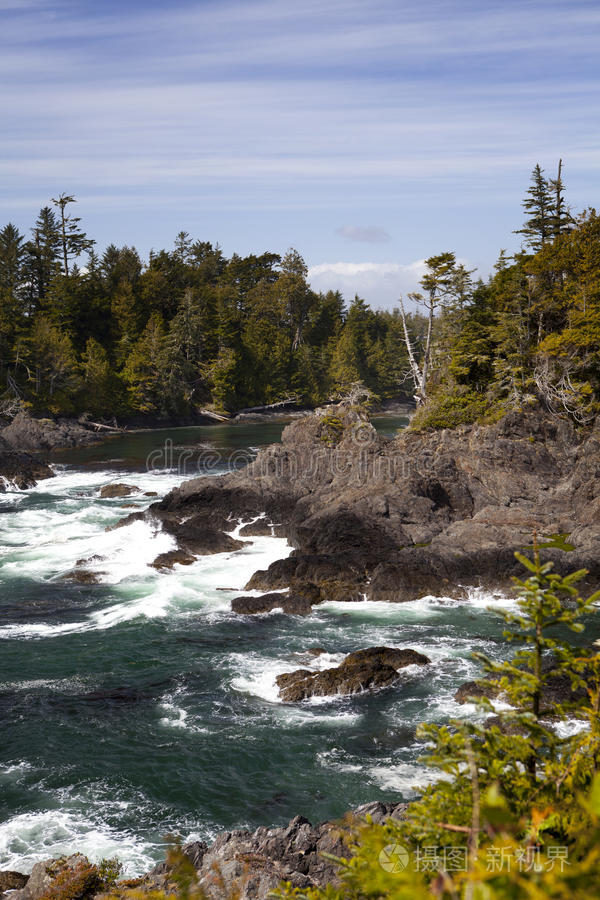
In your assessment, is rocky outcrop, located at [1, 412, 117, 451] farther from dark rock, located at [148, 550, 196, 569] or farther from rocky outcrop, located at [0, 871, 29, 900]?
rocky outcrop, located at [0, 871, 29, 900]

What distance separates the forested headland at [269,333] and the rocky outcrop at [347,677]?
79.1 feet

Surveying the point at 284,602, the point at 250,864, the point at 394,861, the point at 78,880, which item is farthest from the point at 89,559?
the point at 394,861

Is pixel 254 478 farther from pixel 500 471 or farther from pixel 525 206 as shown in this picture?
pixel 525 206

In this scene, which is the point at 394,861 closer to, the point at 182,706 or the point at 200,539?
the point at 182,706

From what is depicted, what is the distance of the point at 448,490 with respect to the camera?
35781 millimetres

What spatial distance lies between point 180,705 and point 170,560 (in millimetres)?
12716

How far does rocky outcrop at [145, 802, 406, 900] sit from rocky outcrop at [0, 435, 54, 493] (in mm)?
41307

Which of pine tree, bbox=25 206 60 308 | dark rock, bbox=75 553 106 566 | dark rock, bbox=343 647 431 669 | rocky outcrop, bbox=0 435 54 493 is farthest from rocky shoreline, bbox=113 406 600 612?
pine tree, bbox=25 206 60 308

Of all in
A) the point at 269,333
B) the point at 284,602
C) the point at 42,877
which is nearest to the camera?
the point at 42,877

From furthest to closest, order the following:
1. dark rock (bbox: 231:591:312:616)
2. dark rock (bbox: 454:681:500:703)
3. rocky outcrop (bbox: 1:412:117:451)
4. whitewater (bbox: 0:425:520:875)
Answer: rocky outcrop (bbox: 1:412:117:451) < dark rock (bbox: 231:591:312:616) < dark rock (bbox: 454:681:500:703) < whitewater (bbox: 0:425:520:875)

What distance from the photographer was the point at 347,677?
20062 millimetres

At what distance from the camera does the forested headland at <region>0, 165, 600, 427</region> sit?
43.0m

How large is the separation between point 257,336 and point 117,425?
92.4 ft

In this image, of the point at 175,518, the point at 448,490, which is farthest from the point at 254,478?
the point at 448,490
